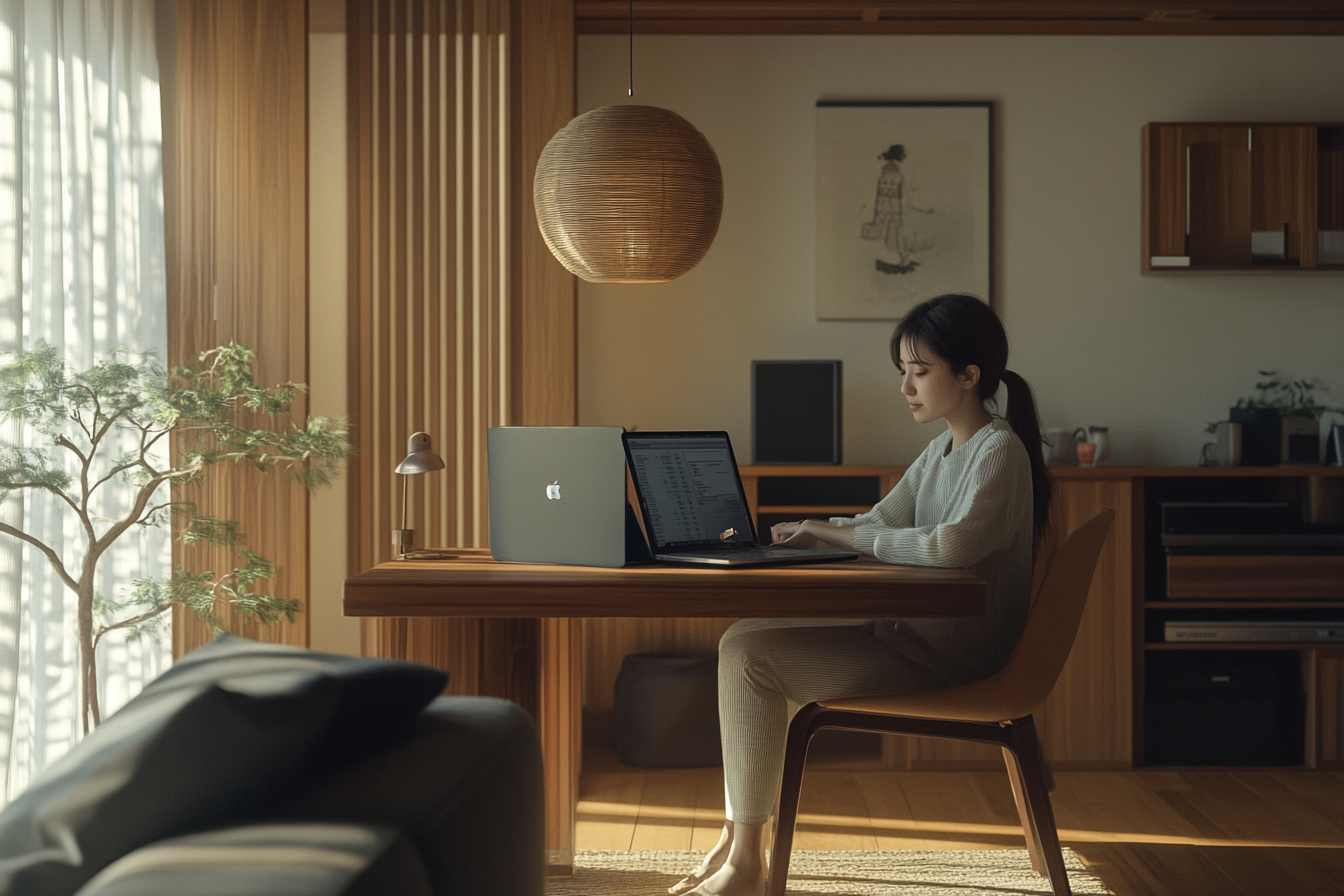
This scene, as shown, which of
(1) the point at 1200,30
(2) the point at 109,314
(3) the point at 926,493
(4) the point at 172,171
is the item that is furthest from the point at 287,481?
(1) the point at 1200,30

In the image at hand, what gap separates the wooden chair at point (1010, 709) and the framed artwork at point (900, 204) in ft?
6.60

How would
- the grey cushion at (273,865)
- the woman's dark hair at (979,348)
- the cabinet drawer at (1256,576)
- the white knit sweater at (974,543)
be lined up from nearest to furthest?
the grey cushion at (273,865) → the white knit sweater at (974,543) → the woman's dark hair at (979,348) → the cabinet drawer at (1256,576)

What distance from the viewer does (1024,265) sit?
416 centimetres

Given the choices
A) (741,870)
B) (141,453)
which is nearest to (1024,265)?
(741,870)

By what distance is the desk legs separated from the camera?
2.28m

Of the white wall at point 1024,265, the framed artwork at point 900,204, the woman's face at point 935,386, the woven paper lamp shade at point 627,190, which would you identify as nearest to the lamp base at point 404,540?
the woven paper lamp shade at point 627,190

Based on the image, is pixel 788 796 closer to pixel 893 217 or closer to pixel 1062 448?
pixel 1062 448

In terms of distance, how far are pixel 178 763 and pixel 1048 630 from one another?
5.74 ft

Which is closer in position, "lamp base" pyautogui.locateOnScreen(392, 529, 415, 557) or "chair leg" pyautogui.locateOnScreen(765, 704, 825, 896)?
"chair leg" pyautogui.locateOnScreen(765, 704, 825, 896)

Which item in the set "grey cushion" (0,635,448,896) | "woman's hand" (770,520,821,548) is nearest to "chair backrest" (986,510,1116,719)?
"woman's hand" (770,520,821,548)

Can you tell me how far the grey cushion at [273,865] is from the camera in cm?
75

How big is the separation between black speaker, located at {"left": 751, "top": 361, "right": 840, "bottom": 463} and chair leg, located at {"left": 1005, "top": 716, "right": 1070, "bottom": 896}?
1.71 meters

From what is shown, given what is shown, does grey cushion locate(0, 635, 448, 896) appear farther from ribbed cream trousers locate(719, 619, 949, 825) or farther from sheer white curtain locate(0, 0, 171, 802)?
sheer white curtain locate(0, 0, 171, 802)

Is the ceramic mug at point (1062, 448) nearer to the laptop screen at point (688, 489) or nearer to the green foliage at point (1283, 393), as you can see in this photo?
the green foliage at point (1283, 393)
